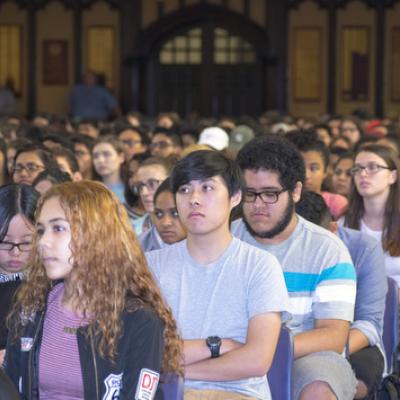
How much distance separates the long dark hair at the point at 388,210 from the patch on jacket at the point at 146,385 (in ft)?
10.4

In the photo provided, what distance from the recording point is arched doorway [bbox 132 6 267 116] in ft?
72.8

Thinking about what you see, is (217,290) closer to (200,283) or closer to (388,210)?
(200,283)

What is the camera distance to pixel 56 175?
6730 millimetres

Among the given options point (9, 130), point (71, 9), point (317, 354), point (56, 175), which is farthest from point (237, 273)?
point (71, 9)

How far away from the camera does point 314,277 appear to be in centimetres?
497

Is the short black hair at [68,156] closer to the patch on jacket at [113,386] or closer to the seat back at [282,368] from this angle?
the seat back at [282,368]

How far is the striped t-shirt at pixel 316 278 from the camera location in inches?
194

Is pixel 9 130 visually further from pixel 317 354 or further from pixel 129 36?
pixel 129 36

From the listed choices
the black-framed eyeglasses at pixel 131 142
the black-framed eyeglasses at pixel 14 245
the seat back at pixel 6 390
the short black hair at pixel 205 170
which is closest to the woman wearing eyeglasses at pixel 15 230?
the black-framed eyeglasses at pixel 14 245

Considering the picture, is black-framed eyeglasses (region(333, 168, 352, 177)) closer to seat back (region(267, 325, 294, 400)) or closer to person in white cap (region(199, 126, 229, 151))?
person in white cap (region(199, 126, 229, 151))

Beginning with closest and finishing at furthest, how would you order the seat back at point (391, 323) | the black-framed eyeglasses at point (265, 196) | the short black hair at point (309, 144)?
the black-framed eyeglasses at point (265, 196), the seat back at point (391, 323), the short black hair at point (309, 144)

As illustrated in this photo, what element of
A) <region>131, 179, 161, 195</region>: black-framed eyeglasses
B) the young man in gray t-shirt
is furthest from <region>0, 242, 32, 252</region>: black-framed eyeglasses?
<region>131, 179, 161, 195</region>: black-framed eyeglasses

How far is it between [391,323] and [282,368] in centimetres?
141

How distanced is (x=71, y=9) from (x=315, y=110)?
5011mm
